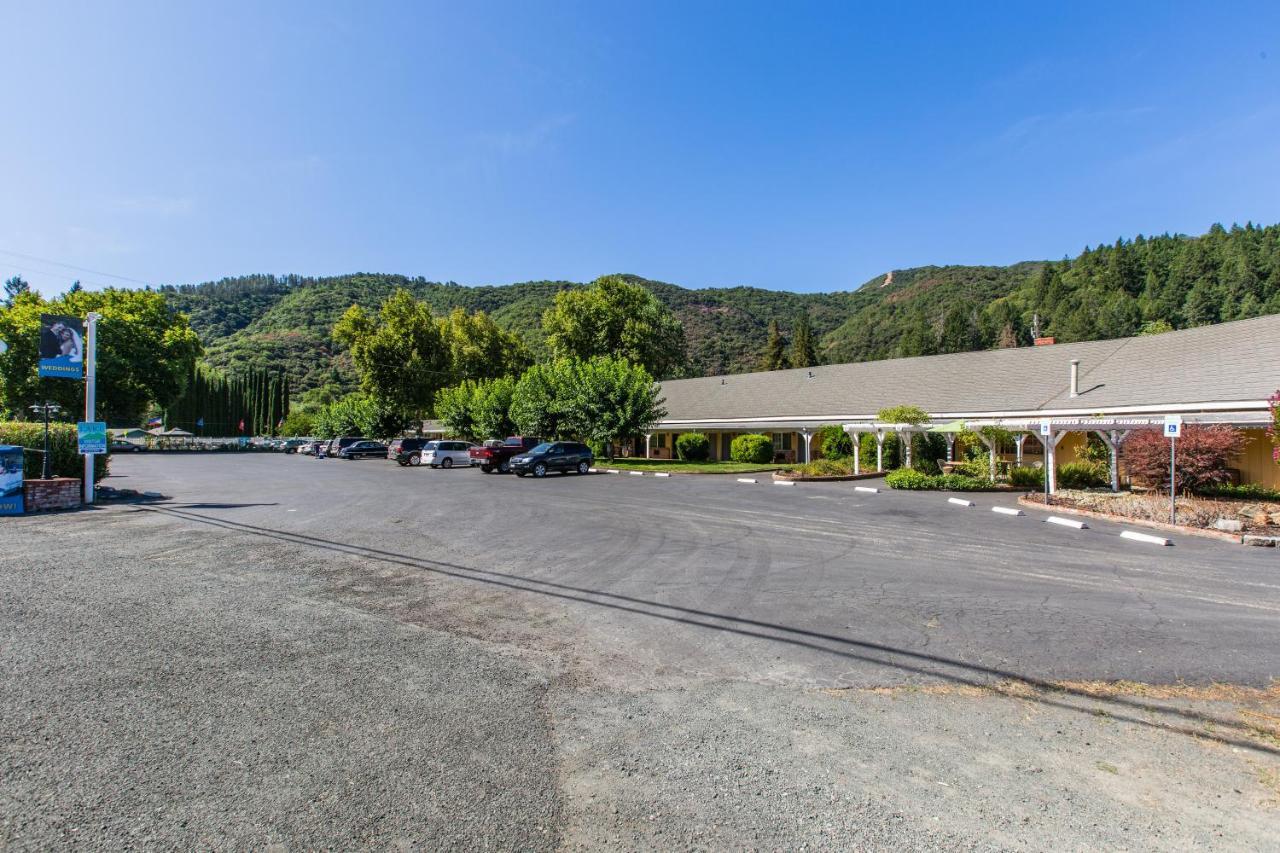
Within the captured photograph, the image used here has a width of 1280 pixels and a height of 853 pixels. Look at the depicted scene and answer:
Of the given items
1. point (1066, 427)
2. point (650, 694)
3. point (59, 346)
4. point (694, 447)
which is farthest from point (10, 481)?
point (694, 447)

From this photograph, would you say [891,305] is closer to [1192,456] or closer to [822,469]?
[822,469]

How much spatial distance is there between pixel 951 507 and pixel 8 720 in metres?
18.0

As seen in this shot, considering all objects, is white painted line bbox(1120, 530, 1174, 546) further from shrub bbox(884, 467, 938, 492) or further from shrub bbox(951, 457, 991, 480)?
shrub bbox(951, 457, 991, 480)

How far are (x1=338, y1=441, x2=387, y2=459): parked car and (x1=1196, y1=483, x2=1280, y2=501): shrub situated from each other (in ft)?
163

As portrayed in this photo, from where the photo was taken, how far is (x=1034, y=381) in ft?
91.4

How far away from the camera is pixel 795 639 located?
6328 millimetres

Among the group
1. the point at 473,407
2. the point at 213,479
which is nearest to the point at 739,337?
the point at 473,407

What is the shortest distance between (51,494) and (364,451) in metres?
36.1

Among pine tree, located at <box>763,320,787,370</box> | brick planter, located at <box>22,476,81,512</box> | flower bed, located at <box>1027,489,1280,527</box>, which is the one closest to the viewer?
flower bed, located at <box>1027,489,1280,527</box>

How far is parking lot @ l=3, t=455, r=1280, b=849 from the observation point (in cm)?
337

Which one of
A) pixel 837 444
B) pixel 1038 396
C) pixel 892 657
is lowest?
pixel 892 657

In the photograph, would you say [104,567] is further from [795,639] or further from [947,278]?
[947,278]

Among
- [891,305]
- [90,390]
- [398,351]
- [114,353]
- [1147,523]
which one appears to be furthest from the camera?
[891,305]

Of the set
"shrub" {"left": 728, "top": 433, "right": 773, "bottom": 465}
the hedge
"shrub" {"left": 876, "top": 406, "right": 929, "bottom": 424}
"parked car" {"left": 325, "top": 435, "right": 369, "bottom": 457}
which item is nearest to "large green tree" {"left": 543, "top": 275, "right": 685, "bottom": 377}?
"parked car" {"left": 325, "top": 435, "right": 369, "bottom": 457}
